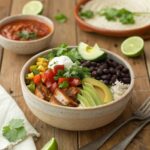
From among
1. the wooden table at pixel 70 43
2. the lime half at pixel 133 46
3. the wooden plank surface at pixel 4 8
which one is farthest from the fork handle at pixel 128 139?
the wooden plank surface at pixel 4 8

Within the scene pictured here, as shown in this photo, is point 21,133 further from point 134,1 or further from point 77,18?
point 134,1

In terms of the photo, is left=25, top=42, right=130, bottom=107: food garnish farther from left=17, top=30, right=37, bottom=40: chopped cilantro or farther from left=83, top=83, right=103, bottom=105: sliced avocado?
left=17, top=30, right=37, bottom=40: chopped cilantro

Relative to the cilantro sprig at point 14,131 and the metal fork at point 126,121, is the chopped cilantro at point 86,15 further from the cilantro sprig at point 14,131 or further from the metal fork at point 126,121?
the cilantro sprig at point 14,131

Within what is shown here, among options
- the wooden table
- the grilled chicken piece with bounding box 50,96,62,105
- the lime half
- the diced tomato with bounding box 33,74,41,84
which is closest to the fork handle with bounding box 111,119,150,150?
the wooden table

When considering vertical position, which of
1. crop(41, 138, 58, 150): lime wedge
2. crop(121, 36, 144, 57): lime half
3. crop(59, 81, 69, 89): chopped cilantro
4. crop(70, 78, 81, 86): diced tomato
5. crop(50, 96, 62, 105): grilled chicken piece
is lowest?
crop(121, 36, 144, 57): lime half

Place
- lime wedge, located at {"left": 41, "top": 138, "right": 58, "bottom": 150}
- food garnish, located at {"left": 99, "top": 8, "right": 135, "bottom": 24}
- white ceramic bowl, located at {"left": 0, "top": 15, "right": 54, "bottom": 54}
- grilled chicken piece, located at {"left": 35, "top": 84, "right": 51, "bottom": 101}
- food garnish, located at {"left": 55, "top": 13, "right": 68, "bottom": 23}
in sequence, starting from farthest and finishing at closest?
food garnish, located at {"left": 55, "top": 13, "right": 68, "bottom": 23}, food garnish, located at {"left": 99, "top": 8, "right": 135, "bottom": 24}, white ceramic bowl, located at {"left": 0, "top": 15, "right": 54, "bottom": 54}, grilled chicken piece, located at {"left": 35, "top": 84, "right": 51, "bottom": 101}, lime wedge, located at {"left": 41, "top": 138, "right": 58, "bottom": 150}

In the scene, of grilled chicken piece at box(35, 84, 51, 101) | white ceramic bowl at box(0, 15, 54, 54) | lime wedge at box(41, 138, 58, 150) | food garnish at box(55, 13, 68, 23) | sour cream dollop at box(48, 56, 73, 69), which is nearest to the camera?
lime wedge at box(41, 138, 58, 150)

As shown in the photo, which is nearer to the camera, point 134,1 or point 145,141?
point 145,141

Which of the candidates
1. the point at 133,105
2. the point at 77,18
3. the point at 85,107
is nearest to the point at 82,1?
the point at 77,18
